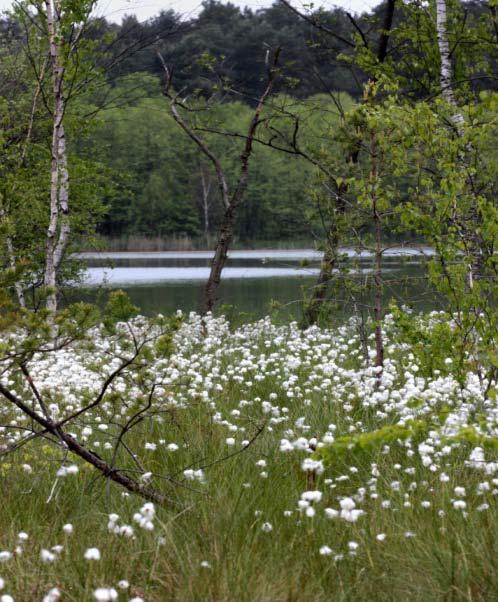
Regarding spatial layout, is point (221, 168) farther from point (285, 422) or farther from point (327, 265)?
point (285, 422)

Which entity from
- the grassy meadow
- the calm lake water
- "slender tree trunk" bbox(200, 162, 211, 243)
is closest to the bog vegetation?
the grassy meadow

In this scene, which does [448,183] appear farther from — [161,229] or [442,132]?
[161,229]

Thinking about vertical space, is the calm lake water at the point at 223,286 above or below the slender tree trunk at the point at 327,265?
below

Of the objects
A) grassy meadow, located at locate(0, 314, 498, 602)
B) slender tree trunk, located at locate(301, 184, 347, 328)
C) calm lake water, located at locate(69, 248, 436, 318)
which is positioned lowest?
calm lake water, located at locate(69, 248, 436, 318)

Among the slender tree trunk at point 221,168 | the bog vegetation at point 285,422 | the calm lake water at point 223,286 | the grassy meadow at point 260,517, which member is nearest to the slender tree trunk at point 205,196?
the calm lake water at point 223,286

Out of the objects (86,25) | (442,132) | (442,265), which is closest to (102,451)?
(442,265)

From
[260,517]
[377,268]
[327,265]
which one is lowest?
[260,517]

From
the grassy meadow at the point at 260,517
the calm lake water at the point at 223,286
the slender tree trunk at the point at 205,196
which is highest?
the slender tree trunk at the point at 205,196

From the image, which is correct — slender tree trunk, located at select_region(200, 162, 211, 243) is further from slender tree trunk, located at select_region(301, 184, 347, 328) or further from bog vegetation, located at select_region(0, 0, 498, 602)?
bog vegetation, located at select_region(0, 0, 498, 602)

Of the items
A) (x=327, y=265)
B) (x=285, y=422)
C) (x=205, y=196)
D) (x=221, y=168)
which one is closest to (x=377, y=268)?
(x=285, y=422)

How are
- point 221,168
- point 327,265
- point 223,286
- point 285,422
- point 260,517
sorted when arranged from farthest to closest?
point 223,286 → point 221,168 → point 327,265 → point 285,422 → point 260,517

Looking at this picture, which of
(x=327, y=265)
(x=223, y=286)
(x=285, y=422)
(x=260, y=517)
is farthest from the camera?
(x=223, y=286)

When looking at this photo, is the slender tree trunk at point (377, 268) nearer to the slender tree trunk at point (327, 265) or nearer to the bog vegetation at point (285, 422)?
the bog vegetation at point (285, 422)

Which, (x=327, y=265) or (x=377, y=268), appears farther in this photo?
(x=327, y=265)
